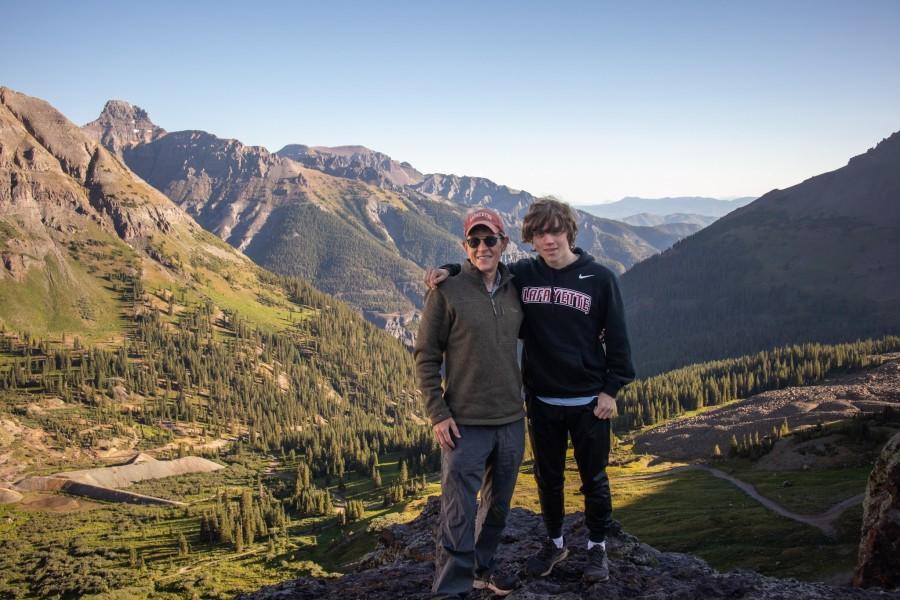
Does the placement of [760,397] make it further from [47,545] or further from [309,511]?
[47,545]

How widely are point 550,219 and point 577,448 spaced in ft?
15.3

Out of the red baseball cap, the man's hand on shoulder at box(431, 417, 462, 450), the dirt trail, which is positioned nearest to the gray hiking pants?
the man's hand on shoulder at box(431, 417, 462, 450)

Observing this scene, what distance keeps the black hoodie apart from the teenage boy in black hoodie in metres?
0.02

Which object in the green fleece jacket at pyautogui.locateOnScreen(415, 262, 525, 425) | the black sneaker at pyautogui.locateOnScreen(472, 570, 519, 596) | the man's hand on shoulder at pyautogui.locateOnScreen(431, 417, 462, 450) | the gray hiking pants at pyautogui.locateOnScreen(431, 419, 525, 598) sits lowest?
the black sneaker at pyautogui.locateOnScreen(472, 570, 519, 596)

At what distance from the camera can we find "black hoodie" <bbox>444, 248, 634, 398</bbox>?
10562 millimetres

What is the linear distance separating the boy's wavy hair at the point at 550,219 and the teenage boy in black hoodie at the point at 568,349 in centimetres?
2

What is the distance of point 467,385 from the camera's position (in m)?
9.84

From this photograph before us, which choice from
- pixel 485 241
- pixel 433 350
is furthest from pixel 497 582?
pixel 485 241

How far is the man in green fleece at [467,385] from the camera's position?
32.1 ft

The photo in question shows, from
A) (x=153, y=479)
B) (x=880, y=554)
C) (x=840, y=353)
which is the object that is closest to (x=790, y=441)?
(x=880, y=554)

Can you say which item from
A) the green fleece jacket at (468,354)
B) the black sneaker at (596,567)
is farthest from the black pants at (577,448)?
the green fleece jacket at (468,354)

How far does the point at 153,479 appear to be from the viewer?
163625 mm

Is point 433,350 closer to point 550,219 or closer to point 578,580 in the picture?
point 550,219

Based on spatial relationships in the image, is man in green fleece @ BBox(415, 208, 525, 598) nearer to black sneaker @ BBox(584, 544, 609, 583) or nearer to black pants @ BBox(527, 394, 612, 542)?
black pants @ BBox(527, 394, 612, 542)
